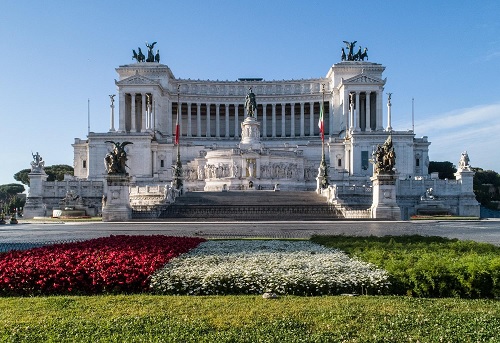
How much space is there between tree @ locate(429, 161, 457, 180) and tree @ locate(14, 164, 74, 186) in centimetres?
7869

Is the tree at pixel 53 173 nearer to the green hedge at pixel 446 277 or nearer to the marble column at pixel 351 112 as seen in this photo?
the marble column at pixel 351 112

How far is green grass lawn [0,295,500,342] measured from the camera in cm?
824

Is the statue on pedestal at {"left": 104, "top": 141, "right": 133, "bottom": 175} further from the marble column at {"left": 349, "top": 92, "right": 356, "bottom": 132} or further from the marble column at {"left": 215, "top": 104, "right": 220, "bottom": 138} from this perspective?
the marble column at {"left": 215, "top": 104, "right": 220, "bottom": 138}

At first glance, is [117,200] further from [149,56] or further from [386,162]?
[149,56]

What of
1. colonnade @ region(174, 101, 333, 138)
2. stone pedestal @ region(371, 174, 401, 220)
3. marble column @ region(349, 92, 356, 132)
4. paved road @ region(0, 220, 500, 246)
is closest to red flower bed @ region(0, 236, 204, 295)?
paved road @ region(0, 220, 500, 246)

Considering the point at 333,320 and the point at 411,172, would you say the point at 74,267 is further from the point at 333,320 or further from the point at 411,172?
the point at 411,172

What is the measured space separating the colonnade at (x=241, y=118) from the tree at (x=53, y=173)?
2583 cm

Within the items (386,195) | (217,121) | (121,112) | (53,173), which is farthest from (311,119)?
(386,195)

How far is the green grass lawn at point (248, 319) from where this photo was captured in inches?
324

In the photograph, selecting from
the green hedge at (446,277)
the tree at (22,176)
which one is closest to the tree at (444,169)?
the tree at (22,176)

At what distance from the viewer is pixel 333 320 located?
357 inches

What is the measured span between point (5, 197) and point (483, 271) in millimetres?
136700

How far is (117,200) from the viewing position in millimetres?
45938

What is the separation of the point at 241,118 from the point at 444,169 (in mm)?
47188
